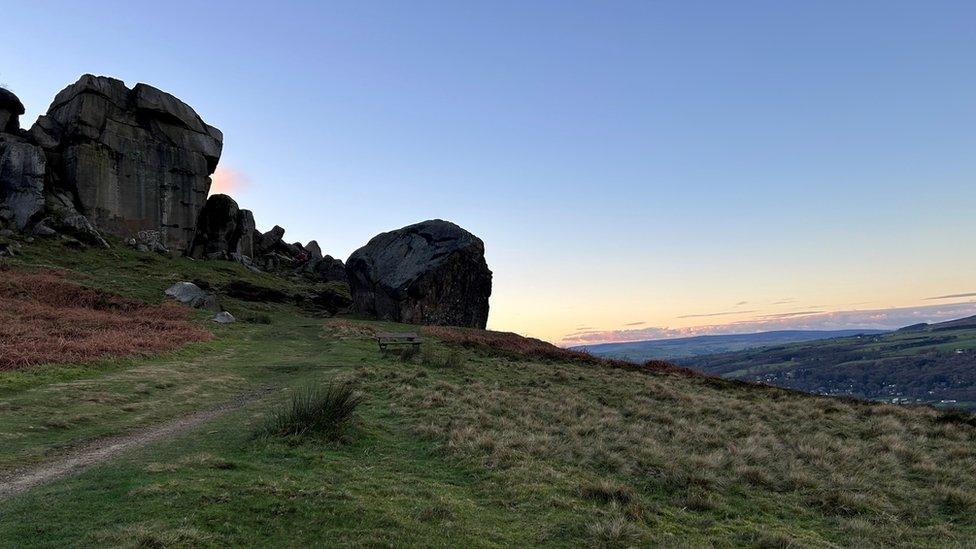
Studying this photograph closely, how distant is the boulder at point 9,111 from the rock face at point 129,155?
172 cm

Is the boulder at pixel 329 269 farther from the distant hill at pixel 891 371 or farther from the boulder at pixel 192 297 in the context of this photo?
the distant hill at pixel 891 371

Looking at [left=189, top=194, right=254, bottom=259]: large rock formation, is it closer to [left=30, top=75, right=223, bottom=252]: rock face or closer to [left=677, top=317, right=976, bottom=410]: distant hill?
[left=30, top=75, right=223, bottom=252]: rock face

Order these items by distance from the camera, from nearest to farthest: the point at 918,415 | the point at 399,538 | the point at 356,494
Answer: the point at 399,538, the point at 356,494, the point at 918,415

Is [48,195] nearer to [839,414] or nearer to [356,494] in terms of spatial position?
[356,494]

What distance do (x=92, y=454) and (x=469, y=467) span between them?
7.50 metres

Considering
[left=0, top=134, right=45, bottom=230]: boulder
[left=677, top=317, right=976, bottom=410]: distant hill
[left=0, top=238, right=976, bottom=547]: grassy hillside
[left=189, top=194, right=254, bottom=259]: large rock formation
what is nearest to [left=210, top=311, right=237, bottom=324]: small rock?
[left=0, top=238, right=976, bottom=547]: grassy hillside

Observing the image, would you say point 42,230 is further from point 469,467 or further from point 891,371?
point 891,371

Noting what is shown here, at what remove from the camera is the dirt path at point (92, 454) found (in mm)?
8211

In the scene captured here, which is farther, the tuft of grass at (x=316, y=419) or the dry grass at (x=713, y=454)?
the tuft of grass at (x=316, y=419)

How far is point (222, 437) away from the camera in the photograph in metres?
11.3

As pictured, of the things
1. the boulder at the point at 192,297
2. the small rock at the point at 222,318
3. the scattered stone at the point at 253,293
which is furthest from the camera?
the scattered stone at the point at 253,293

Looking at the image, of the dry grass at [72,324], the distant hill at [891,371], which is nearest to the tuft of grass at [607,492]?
the dry grass at [72,324]

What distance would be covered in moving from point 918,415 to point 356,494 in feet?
80.1

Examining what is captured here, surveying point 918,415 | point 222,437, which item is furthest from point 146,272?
point 918,415
